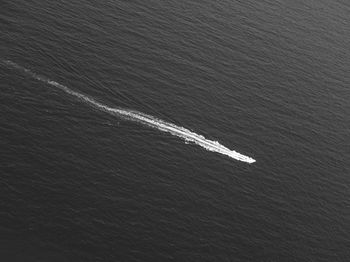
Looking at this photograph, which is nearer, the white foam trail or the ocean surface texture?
the ocean surface texture

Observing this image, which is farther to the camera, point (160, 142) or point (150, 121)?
point (150, 121)

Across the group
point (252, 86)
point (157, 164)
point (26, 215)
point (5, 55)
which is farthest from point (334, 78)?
point (26, 215)

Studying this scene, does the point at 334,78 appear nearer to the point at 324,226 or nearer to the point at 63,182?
the point at 324,226

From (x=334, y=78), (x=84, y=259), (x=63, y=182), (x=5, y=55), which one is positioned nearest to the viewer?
(x=84, y=259)

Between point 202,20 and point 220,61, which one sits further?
point 202,20
